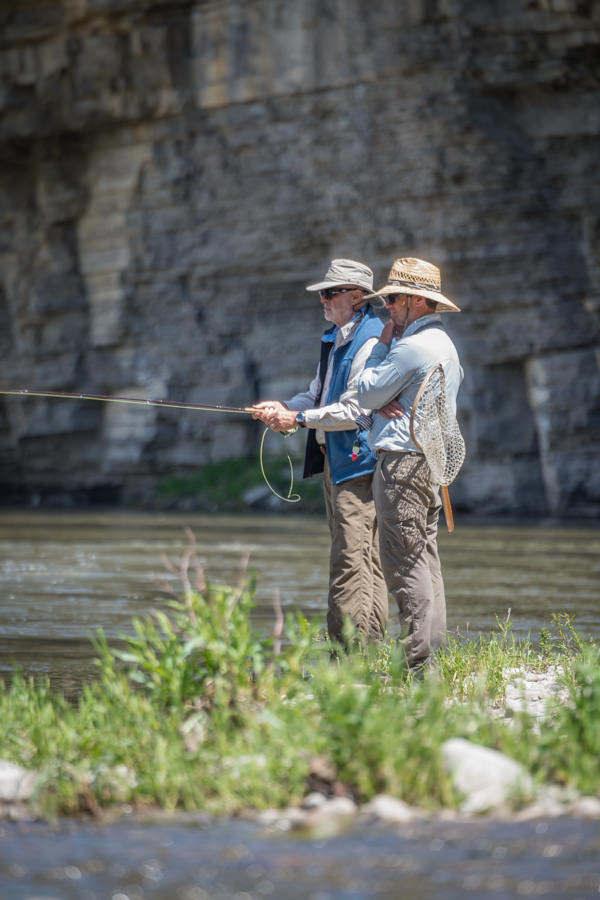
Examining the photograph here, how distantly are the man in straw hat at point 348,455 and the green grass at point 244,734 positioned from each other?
1293 mm

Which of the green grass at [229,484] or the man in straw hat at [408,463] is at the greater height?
the man in straw hat at [408,463]

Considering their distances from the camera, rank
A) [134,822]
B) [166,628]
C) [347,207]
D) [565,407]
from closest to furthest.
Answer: [134,822] → [166,628] → [565,407] → [347,207]

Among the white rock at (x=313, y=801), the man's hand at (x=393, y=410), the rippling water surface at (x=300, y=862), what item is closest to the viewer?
the rippling water surface at (x=300, y=862)

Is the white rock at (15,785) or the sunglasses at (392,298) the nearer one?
the white rock at (15,785)

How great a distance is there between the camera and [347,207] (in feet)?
74.3

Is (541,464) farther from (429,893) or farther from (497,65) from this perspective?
(429,893)

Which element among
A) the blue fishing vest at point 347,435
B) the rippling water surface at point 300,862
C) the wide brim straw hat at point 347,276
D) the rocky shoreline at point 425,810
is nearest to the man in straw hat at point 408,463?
the blue fishing vest at point 347,435

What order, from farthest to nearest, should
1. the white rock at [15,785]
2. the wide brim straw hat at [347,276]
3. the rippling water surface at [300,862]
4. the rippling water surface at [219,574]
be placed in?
the rippling water surface at [219,574]
the wide brim straw hat at [347,276]
the white rock at [15,785]
the rippling water surface at [300,862]

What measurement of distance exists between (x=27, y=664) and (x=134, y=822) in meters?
3.11

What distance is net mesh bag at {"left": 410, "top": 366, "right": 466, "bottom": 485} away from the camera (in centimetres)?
546

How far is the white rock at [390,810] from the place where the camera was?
356 centimetres

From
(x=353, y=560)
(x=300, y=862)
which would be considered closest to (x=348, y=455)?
(x=353, y=560)

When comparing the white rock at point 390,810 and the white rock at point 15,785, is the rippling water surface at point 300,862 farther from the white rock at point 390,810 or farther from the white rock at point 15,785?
the white rock at point 15,785

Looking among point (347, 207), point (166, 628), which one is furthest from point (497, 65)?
point (166, 628)
